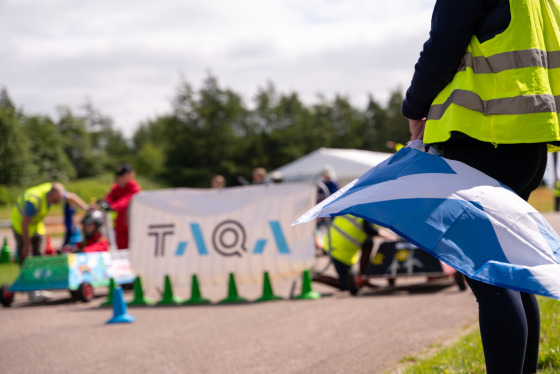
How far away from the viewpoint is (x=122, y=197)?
12.5m

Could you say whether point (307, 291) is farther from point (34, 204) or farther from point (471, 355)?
point (34, 204)

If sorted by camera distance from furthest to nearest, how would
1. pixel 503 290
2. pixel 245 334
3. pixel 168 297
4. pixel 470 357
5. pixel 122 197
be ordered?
pixel 122 197
pixel 168 297
pixel 245 334
pixel 470 357
pixel 503 290

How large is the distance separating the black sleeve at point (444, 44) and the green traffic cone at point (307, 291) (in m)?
6.26

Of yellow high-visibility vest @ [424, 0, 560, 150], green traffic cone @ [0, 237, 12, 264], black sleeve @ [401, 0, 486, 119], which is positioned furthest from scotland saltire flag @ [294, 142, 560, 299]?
green traffic cone @ [0, 237, 12, 264]

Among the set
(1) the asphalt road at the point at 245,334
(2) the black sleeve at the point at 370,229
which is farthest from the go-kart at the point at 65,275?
(2) the black sleeve at the point at 370,229

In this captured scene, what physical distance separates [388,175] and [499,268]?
640mm

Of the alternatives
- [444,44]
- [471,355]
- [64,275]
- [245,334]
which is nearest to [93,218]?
[64,275]

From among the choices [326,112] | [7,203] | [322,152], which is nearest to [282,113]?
[326,112]

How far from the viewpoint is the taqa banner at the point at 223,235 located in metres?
9.91

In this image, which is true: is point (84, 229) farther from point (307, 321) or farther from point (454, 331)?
point (454, 331)

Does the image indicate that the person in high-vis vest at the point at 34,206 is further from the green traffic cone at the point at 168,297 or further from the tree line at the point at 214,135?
the tree line at the point at 214,135

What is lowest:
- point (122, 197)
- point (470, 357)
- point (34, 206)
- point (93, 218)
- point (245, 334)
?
point (245, 334)

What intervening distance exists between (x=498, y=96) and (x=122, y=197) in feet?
33.8

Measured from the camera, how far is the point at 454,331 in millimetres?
6211
